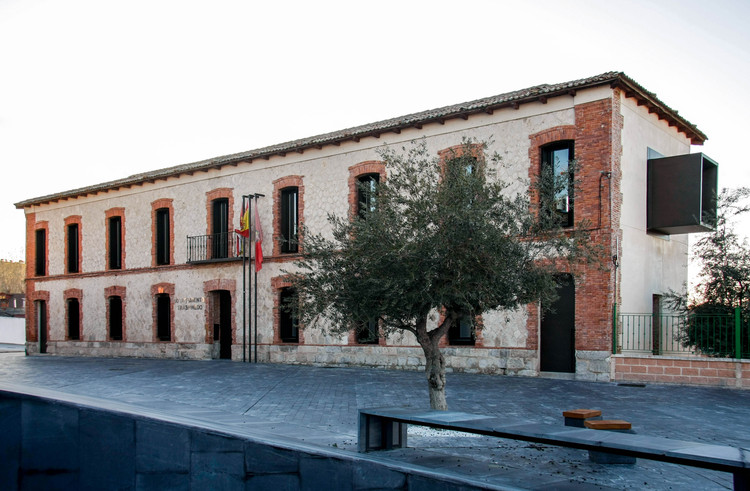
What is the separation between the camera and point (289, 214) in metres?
21.4

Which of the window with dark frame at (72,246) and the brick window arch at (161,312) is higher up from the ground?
the window with dark frame at (72,246)

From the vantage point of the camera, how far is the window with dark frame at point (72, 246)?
28562 mm

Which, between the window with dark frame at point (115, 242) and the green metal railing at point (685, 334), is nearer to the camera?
the green metal railing at point (685, 334)

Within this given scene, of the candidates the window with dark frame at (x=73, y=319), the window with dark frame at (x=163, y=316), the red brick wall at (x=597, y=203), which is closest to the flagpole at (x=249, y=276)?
the window with dark frame at (x=163, y=316)

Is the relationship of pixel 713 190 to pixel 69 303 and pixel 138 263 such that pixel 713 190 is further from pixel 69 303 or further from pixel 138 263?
pixel 69 303

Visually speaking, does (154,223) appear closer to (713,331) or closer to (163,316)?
(163,316)

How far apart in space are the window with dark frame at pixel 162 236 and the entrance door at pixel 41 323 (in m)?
8.14

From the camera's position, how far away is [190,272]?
23531 millimetres

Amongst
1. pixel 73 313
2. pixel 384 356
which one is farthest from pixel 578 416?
pixel 73 313

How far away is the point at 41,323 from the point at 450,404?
2445 centimetres

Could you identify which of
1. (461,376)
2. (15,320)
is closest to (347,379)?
(461,376)

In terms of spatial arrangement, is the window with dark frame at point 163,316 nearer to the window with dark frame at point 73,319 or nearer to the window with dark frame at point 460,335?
the window with dark frame at point 73,319

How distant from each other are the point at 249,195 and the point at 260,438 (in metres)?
17.0

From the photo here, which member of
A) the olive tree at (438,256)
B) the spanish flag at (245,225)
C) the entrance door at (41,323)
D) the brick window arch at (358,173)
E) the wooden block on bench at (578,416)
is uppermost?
the brick window arch at (358,173)
